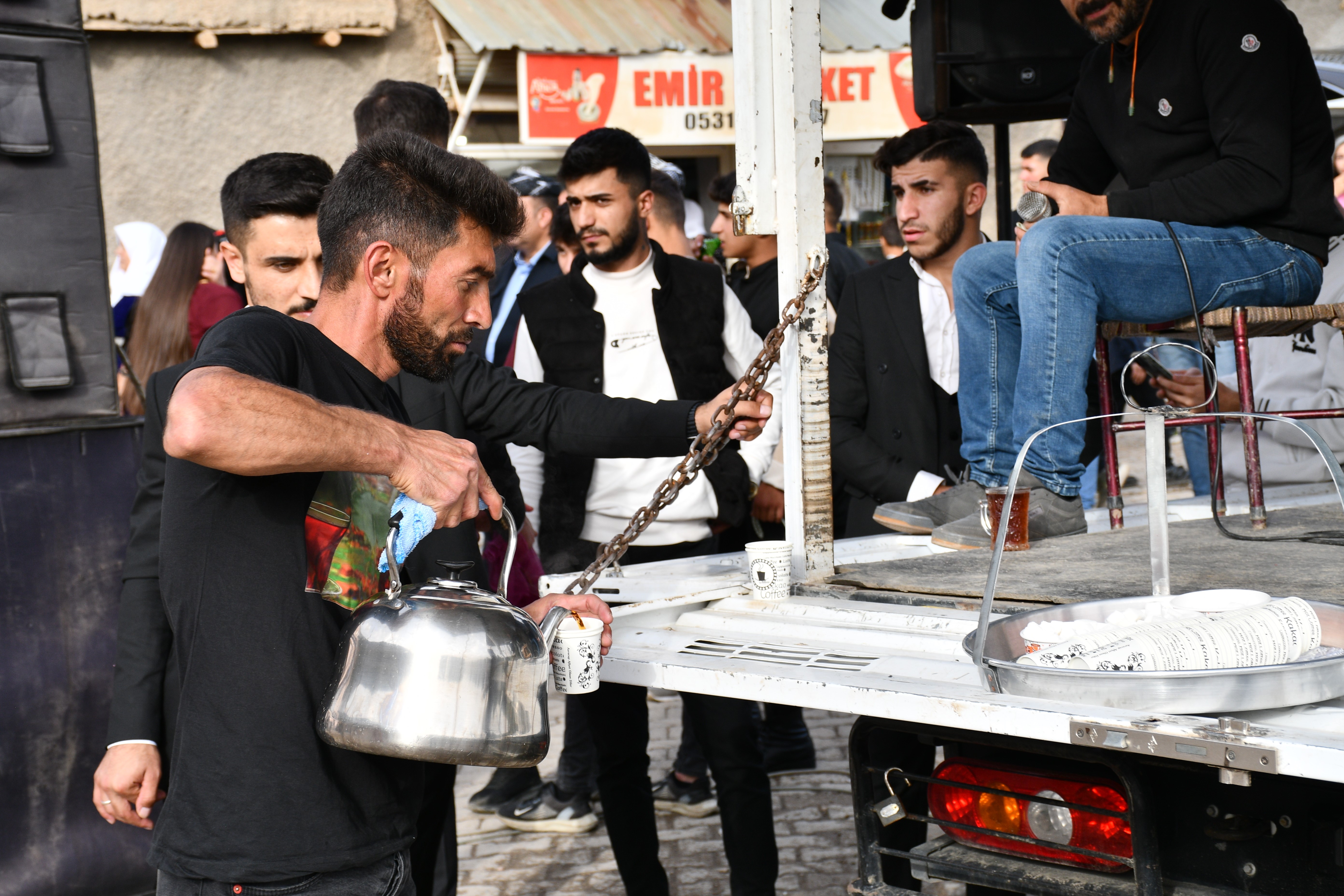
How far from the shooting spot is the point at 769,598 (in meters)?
2.76

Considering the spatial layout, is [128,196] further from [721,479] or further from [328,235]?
[328,235]

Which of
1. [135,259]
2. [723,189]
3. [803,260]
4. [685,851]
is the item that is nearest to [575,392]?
[803,260]

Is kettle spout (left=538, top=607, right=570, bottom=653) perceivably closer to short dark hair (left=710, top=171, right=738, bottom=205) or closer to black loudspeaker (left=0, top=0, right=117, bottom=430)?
black loudspeaker (left=0, top=0, right=117, bottom=430)

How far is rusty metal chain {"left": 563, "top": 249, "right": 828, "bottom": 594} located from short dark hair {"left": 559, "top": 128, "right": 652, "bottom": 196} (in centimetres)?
172

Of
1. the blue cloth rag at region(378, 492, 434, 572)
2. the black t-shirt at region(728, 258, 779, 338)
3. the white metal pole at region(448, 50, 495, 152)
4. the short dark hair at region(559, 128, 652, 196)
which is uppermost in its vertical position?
the white metal pole at region(448, 50, 495, 152)

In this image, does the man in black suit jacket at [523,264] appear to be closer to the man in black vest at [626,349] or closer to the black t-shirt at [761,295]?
the man in black vest at [626,349]

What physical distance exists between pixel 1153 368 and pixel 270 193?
3.61 meters

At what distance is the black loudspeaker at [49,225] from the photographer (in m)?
3.51

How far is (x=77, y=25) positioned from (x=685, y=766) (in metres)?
A: 3.42

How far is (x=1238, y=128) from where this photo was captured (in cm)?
334

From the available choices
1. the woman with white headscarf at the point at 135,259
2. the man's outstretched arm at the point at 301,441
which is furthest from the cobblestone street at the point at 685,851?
the woman with white headscarf at the point at 135,259

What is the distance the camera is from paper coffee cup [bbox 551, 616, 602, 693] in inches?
86.8

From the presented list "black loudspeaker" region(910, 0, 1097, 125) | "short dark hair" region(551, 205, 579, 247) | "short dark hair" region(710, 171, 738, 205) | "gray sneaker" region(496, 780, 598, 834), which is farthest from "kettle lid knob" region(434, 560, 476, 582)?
"short dark hair" region(710, 171, 738, 205)

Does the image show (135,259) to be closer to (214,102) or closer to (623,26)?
(214,102)
